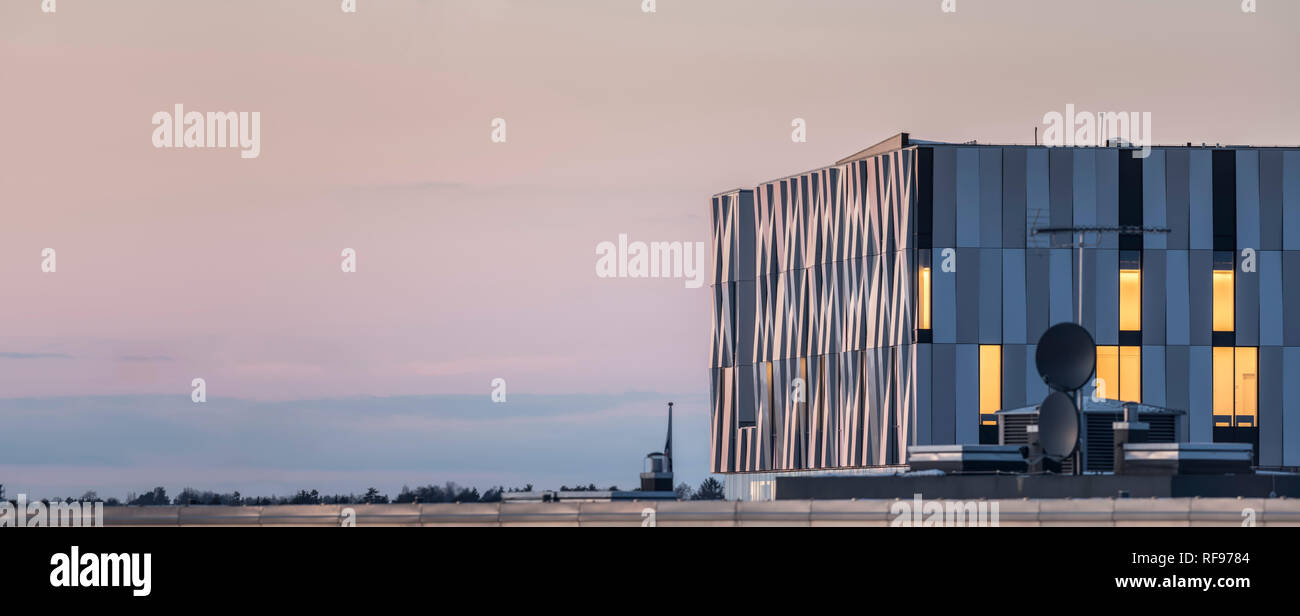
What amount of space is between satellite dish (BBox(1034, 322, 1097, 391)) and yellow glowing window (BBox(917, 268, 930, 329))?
1637 inches

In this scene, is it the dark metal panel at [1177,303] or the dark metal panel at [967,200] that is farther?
the dark metal panel at [1177,303]

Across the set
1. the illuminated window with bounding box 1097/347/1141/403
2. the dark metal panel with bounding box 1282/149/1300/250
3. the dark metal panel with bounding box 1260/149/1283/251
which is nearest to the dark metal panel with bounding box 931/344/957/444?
the illuminated window with bounding box 1097/347/1141/403

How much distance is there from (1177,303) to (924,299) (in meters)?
13.5

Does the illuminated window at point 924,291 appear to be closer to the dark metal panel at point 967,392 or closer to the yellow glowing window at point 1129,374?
the dark metal panel at point 967,392

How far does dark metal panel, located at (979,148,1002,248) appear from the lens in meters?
106

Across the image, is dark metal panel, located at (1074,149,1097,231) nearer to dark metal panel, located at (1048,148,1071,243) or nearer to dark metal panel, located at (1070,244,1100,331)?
dark metal panel, located at (1048,148,1071,243)

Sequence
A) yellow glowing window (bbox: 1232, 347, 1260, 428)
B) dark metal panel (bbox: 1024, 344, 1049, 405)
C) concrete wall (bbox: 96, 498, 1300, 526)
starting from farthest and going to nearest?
yellow glowing window (bbox: 1232, 347, 1260, 428) → dark metal panel (bbox: 1024, 344, 1049, 405) → concrete wall (bbox: 96, 498, 1300, 526)

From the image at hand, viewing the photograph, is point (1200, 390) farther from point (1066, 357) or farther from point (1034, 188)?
point (1066, 357)

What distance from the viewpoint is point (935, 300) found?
10588cm

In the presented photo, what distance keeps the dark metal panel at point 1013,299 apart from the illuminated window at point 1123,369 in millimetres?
4443

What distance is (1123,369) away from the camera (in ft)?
348

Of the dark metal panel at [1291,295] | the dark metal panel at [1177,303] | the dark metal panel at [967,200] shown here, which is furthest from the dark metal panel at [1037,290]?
the dark metal panel at [1291,295]

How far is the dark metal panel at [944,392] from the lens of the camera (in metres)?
105
